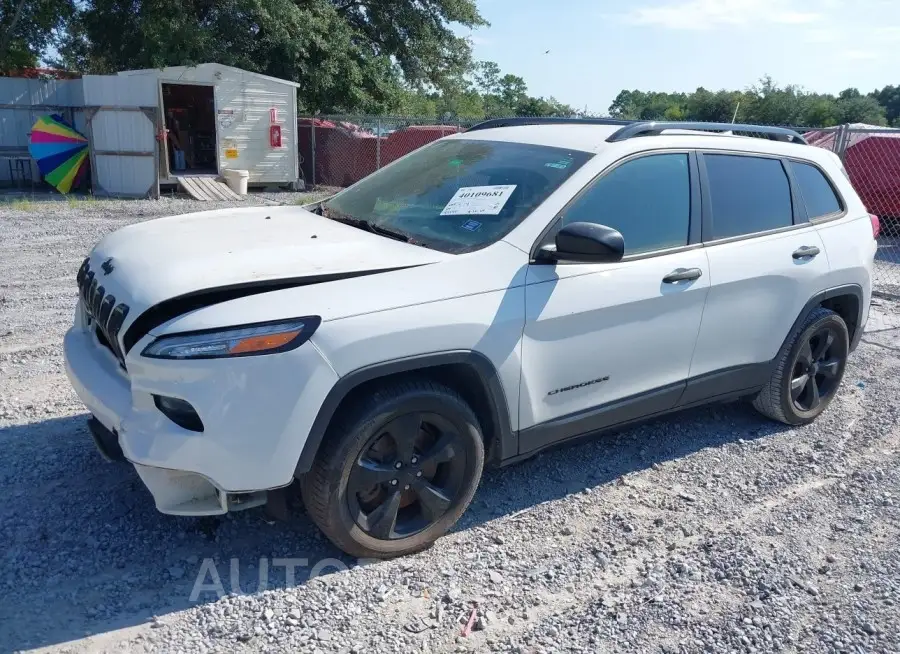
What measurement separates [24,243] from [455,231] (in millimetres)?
8400

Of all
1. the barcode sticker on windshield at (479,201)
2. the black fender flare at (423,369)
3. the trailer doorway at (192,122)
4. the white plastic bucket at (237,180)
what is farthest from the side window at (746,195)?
the trailer doorway at (192,122)

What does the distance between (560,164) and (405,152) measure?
608 inches

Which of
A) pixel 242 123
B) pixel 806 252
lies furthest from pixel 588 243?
pixel 242 123

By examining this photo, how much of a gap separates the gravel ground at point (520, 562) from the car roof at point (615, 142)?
178cm

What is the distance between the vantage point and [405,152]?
1853cm

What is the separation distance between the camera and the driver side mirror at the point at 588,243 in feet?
10.3

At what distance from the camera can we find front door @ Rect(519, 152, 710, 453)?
333cm

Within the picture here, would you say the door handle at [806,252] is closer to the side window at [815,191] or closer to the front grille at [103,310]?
the side window at [815,191]

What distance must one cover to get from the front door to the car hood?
63cm

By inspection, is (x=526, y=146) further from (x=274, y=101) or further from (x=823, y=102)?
(x=823, y=102)

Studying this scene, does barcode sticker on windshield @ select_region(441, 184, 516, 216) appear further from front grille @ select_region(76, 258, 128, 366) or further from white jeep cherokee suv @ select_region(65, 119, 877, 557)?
front grille @ select_region(76, 258, 128, 366)

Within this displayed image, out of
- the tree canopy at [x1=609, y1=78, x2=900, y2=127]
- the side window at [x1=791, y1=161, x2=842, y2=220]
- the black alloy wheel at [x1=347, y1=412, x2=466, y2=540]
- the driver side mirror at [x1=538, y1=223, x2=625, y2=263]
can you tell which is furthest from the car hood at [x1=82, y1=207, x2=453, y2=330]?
the tree canopy at [x1=609, y1=78, x2=900, y2=127]

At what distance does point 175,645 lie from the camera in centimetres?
266

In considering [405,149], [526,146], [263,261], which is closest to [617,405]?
[526,146]
